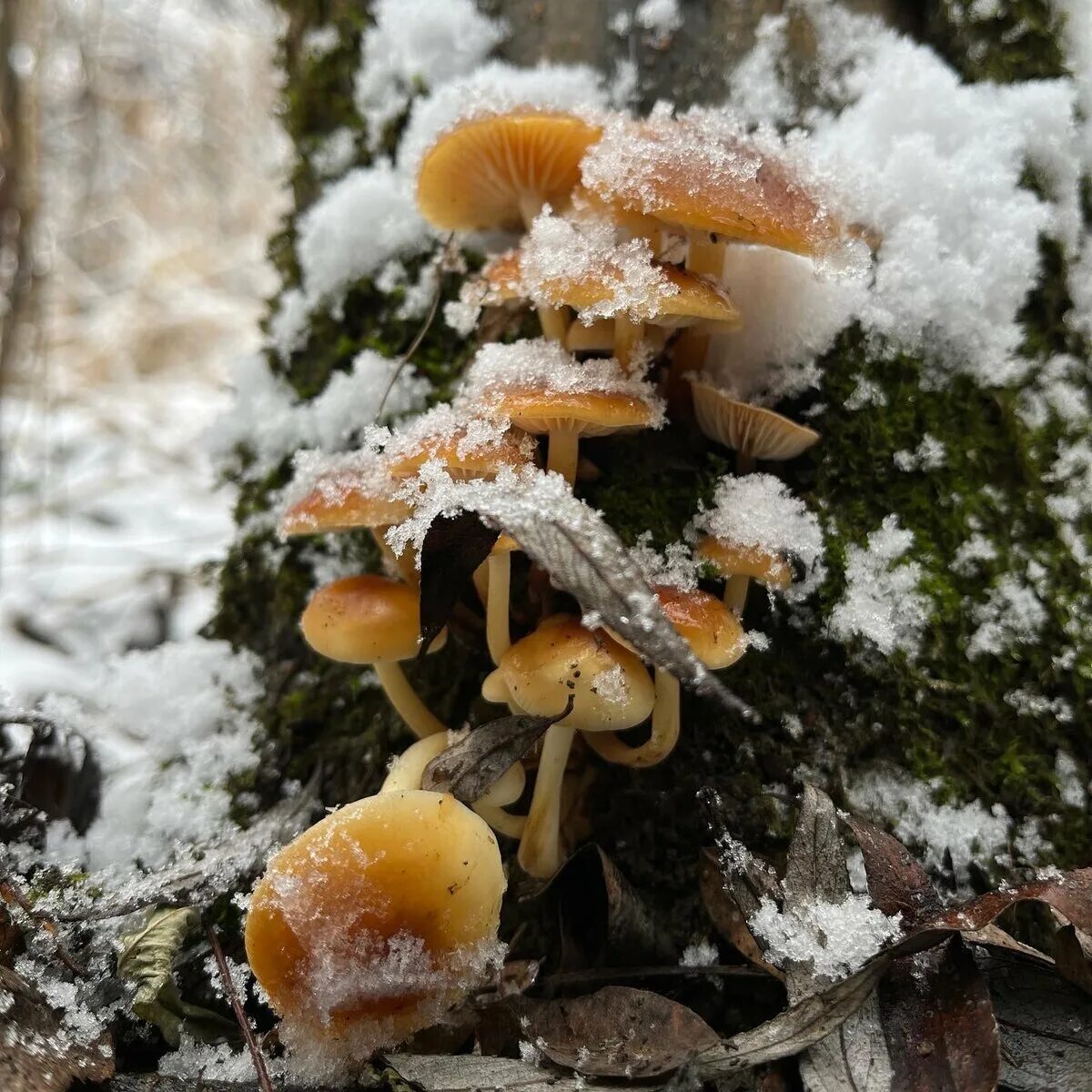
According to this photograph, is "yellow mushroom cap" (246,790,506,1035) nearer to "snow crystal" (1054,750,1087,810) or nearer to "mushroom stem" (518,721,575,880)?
"mushroom stem" (518,721,575,880)

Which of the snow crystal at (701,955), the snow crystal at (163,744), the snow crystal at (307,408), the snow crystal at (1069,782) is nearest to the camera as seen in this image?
the snow crystal at (701,955)

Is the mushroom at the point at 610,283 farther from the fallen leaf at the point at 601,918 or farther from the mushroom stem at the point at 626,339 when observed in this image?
the fallen leaf at the point at 601,918

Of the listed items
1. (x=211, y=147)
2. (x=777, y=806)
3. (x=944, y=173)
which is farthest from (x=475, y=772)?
(x=211, y=147)

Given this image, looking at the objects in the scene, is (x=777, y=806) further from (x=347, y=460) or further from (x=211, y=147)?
(x=211, y=147)

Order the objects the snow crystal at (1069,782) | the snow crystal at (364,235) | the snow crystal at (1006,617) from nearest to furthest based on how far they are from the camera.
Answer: the snow crystal at (1069,782) < the snow crystal at (1006,617) < the snow crystal at (364,235)

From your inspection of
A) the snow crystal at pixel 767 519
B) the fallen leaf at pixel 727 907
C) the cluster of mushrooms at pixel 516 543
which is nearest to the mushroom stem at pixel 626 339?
the cluster of mushrooms at pixel 516 543

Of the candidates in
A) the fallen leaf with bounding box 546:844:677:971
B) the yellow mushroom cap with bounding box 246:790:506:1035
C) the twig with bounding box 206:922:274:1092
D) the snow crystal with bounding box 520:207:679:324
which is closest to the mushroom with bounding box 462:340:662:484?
the snow crystal with bounding box 520:207:679:324
